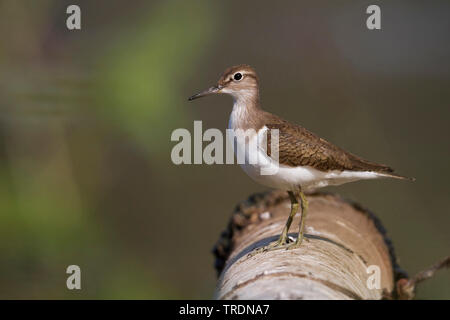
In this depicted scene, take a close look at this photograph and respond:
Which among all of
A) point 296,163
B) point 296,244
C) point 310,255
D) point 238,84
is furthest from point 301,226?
point 238,84

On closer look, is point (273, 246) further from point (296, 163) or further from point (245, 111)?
point (245, 111)

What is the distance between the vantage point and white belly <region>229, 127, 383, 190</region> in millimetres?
3689

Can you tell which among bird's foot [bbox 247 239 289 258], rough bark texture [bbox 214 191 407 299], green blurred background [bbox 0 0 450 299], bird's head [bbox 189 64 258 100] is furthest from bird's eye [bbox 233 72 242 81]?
bird's foot [bbox 247 239 289 258]

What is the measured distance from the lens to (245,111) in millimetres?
4070

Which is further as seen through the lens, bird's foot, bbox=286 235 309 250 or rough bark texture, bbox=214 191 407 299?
bird's foot, bbox=286 235 309 250

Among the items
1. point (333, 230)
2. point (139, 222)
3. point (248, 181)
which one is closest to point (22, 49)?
point (333, 230)

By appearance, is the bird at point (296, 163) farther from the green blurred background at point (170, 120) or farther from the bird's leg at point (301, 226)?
the green blurred background at point (170, 120)

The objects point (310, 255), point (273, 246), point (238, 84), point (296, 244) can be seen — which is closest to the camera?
point (310, 255)

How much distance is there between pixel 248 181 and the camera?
798cm

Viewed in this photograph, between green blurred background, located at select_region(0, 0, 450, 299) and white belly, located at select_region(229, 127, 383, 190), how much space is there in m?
1.04

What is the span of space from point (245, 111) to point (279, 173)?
52cm

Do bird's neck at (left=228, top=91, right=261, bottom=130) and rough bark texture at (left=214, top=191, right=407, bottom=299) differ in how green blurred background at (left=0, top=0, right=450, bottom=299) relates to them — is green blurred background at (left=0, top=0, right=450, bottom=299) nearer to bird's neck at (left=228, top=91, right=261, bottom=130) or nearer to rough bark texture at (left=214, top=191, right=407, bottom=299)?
bird's neck at (left=228, top=91, right=261, bottom=130)
